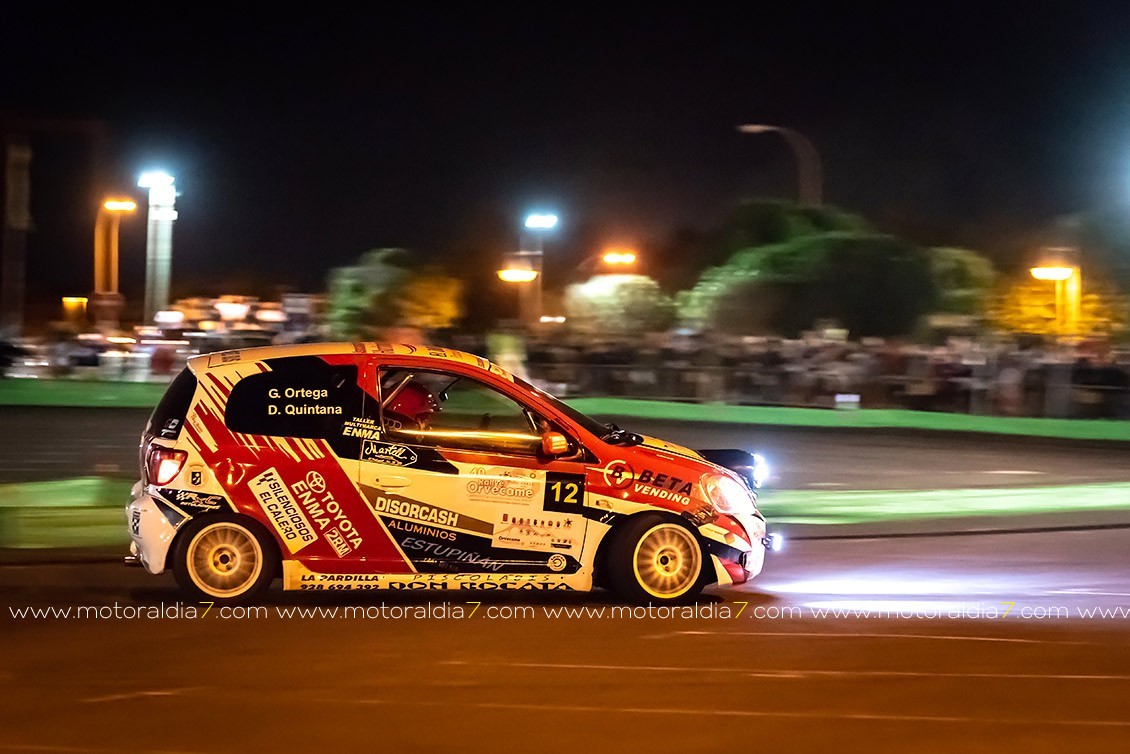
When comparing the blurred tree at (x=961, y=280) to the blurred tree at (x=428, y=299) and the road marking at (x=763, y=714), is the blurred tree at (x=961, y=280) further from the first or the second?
the road marking at (x=763, y=714)

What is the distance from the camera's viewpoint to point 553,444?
9.80m

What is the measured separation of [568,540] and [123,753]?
393 centimetres

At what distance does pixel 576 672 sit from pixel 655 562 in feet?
6.69

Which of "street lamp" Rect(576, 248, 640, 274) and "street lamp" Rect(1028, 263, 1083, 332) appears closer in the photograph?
"street lamp" Rect(1028, 263, 1083, 332)

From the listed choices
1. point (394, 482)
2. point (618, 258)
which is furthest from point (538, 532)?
point (618, 258)

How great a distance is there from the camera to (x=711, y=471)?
10133mm

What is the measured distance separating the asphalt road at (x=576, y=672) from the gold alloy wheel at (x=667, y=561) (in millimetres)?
247

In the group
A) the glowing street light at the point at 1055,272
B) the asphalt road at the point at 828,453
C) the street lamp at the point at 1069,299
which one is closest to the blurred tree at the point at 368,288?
the street lamp at the point at 1069,299

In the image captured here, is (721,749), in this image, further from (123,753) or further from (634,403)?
(634,403)

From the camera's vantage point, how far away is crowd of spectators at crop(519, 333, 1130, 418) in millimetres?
29328

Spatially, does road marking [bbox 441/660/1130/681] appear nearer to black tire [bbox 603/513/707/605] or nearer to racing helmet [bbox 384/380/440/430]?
black tire [bbox 603/513/707/605]

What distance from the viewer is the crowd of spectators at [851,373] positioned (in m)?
29.3

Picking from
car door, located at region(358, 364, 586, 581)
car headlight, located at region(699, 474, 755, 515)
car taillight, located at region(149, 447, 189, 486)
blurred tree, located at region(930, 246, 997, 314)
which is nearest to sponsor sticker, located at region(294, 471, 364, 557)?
car door, located at region(358, 364, 586, 581)

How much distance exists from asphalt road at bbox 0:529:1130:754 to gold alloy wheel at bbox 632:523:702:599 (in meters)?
0.25
